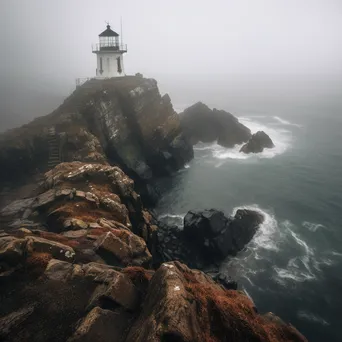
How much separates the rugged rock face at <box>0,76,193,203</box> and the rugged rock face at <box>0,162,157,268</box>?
9.53m

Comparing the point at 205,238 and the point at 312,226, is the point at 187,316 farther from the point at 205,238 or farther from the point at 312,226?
the point at 312,226

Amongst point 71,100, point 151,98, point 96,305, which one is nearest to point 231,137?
point 151,98

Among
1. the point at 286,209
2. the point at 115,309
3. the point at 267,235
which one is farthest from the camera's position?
the point at 286,209

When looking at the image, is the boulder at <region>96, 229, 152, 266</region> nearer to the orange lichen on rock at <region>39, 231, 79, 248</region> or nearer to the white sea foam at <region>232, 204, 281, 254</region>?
the orange lichen on rock at <region>39, 231, 79, 248</region>

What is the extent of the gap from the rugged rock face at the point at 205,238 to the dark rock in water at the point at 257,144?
35.5m

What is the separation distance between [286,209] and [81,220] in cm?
3656

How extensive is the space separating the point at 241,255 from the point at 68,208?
24.3 meters

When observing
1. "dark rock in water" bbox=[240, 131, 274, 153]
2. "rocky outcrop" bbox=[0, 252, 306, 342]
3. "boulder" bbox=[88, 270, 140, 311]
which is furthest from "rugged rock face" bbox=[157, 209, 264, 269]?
"dark rock in water" bbox=[240, 131, 274, 153]

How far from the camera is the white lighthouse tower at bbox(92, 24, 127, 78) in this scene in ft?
208

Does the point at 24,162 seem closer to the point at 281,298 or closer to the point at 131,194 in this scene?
the point at 131,194

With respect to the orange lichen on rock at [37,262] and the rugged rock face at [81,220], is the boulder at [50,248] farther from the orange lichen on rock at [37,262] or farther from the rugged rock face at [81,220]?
the orange lichen on rock at [37,262]

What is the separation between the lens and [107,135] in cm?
5012

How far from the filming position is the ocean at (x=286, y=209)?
102 feet

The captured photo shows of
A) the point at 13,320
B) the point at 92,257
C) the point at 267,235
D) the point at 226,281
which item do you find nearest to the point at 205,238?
the point at 226,281
